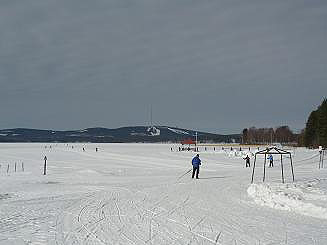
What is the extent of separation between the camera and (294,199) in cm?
1430

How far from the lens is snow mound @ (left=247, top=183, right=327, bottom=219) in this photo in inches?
508

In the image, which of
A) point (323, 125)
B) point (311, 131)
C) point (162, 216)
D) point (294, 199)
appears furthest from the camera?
point (311, 131)

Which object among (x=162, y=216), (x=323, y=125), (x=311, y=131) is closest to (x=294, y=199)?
(x=162, y=216)

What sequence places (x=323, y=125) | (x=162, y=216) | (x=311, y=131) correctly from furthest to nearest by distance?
(x=311, y=131) → (x=323, y=125) → (x=162, y=216)

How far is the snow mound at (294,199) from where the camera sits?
12895 millimetres

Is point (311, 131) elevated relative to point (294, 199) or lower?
elevated

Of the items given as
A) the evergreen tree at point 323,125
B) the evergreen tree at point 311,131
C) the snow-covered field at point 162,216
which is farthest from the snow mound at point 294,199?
the evergreen tree at point 311,131

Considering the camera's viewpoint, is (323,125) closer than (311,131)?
Yes

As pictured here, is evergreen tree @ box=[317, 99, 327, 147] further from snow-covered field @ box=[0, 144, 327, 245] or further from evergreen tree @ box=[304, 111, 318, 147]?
snow-covered field @ box=[0, 144, 327, 245]

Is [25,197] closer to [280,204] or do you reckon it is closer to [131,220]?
[131,220]

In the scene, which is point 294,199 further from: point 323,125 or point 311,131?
point 311,131

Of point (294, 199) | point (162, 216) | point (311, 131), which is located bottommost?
point (162, 216)

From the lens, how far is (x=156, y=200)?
1565 cm

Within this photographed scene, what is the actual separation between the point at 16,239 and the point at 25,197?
7.46 m
